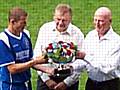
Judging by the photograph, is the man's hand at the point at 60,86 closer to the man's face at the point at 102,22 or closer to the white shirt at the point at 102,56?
the white shirt at the point at 102,56

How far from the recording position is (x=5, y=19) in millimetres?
11367

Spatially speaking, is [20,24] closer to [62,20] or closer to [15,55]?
[15,55]

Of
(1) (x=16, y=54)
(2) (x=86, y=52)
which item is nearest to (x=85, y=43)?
(2) (x=86, y=52)

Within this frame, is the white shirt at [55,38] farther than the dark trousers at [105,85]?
No

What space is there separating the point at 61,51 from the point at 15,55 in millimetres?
414

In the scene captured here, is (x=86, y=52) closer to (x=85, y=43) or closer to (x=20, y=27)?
(x=85, y=43)

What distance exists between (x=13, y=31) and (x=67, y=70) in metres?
0.61

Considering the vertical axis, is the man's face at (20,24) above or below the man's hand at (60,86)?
above

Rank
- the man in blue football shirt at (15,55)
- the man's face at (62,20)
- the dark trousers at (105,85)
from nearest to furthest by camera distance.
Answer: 1. the man in blue football shirt at (15,55)
2. the man's face at (62,20)
3. the dark trousers at (105,85)

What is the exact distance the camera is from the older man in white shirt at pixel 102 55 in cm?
591

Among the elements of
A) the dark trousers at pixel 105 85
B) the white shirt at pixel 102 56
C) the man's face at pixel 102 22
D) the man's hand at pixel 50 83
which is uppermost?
the man's face at pixel 102 22

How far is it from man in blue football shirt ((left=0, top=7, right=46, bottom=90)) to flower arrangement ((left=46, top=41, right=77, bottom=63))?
9cm

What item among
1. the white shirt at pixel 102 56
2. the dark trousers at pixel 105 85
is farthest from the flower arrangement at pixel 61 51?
the dark trousers at pixel 105 85

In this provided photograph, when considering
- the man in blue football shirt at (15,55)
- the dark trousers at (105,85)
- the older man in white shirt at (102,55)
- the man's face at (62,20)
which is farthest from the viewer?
the dark trousers at (105,85)
